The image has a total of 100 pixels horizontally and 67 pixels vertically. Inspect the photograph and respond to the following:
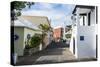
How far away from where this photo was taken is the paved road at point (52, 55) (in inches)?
229

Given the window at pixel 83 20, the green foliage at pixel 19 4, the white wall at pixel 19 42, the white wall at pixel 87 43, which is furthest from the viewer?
the window at pixel 83 20

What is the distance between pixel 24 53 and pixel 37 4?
5.27ft

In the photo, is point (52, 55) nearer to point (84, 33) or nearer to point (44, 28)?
point (44, 28)

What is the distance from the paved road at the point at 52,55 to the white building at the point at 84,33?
35 centimetres

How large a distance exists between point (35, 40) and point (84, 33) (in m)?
2.24

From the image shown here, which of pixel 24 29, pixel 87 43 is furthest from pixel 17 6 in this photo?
pixel 87 43

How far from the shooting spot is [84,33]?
23.5 feet

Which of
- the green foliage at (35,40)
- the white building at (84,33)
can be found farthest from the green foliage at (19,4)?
the white building at (84,33)

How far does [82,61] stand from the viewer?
619 cm

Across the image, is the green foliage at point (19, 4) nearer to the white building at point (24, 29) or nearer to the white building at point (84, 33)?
the white building at point (24, 29)

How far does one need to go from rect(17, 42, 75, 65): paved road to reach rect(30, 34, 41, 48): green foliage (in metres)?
0.31

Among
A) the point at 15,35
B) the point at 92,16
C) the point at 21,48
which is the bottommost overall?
the point at 21,48

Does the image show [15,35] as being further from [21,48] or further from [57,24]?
[57,24]
